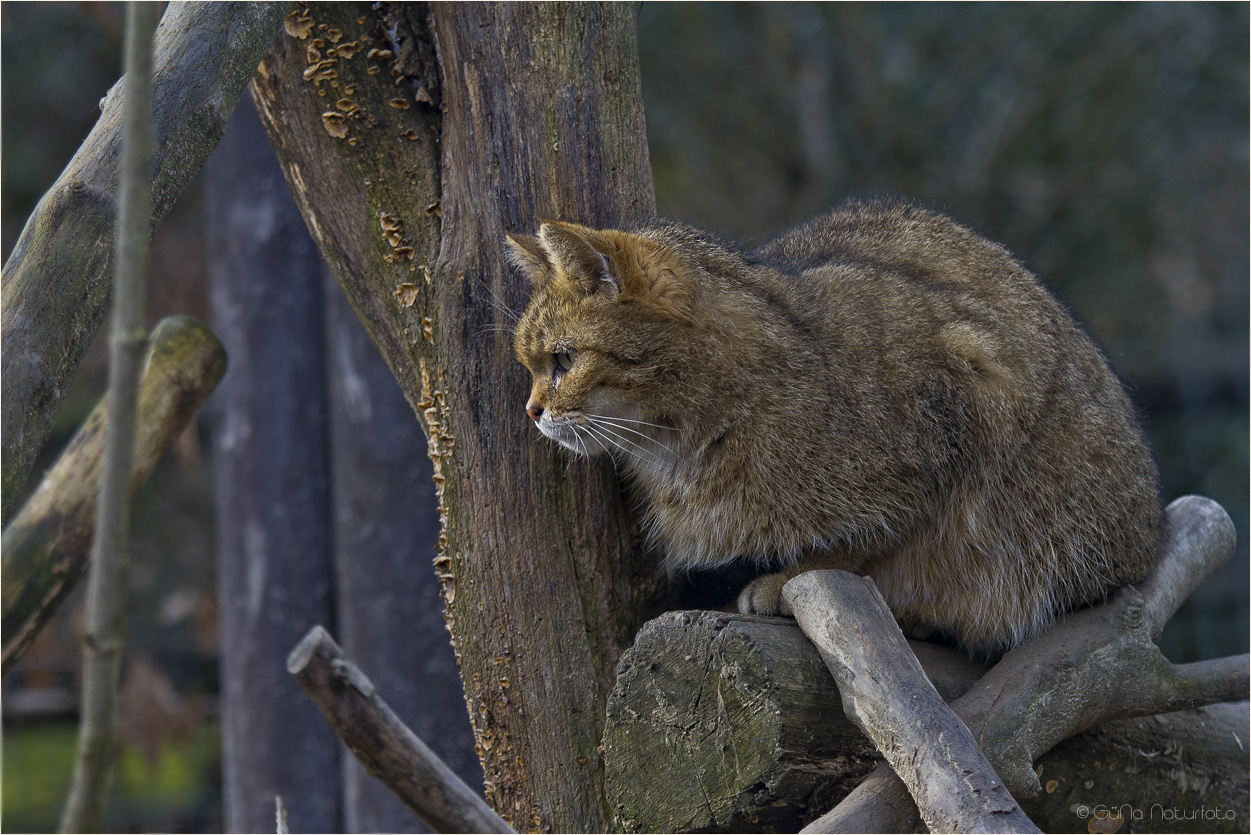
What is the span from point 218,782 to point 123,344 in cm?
654

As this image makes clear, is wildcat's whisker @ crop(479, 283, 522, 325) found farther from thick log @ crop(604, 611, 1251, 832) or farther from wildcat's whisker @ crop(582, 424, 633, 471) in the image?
thick log @ crop(604, 611, 1251, 832)

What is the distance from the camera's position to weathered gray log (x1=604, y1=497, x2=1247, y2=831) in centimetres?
198

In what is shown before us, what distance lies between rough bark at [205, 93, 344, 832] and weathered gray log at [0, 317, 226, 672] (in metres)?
1.41

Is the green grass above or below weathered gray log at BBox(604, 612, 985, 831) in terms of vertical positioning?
above

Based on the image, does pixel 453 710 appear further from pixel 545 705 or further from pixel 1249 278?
pixel 1249 278

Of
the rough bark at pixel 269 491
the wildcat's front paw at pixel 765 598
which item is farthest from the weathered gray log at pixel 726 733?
the rough bark at pixel 269 491

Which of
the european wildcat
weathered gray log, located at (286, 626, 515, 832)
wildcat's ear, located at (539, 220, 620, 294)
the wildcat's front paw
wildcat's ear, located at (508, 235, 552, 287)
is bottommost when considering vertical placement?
weathered gray log, located at (286, 626, 515, 832)

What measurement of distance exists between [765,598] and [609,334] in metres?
0.66

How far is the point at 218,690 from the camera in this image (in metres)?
6.36

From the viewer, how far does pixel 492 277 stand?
2.44 m

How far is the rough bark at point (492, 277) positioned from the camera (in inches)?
93.7

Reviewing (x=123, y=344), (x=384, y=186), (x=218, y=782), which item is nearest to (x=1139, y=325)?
(x=384, y=186)

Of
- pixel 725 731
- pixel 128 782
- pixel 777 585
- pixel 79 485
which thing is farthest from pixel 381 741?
pixel 128 782

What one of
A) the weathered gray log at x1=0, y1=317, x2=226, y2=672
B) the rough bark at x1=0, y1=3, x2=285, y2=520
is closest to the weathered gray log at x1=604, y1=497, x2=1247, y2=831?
the rough bark at x1=0, y1=3, x2=285, y2=520
